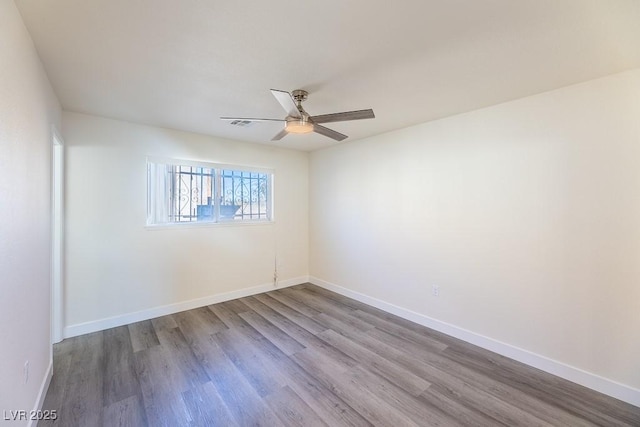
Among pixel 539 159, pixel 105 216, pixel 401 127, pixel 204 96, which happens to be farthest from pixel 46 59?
pixel 539 159

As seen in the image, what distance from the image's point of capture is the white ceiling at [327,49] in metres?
1.42

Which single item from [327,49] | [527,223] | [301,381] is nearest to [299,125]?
[327,49]

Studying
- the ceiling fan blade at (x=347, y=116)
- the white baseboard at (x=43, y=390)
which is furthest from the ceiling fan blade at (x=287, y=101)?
the white baseboard at (x=43, y=390)

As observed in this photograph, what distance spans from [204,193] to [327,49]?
9.51 feet

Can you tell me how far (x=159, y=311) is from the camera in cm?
346

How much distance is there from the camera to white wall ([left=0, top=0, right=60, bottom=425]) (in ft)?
4.21

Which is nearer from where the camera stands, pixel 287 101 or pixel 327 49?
pixel 327 49

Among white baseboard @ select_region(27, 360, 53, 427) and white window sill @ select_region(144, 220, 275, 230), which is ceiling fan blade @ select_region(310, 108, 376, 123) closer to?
white window sill @ select_region(144, 220, 275, 230)

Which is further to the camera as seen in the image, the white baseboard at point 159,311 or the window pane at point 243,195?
the window pane at point 243,195

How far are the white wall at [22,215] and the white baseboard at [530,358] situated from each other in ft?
11.2

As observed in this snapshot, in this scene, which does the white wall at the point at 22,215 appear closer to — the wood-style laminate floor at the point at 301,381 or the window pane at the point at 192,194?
the wood-style laminate floor at the point at 301,381

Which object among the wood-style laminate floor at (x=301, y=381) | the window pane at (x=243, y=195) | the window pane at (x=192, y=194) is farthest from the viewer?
the window pane at (x=243, y=195)

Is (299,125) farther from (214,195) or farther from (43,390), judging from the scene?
(43,390)

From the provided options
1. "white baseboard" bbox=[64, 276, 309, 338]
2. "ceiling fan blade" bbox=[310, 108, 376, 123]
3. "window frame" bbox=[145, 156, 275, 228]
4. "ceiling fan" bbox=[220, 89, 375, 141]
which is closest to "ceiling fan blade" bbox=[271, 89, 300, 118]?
"ceiling fan" bbox=[220, 89, 375, 141]
